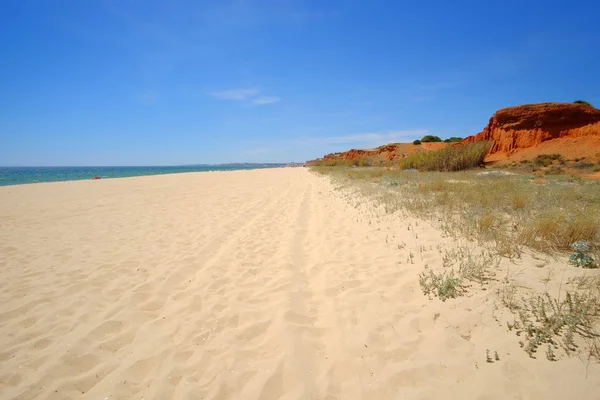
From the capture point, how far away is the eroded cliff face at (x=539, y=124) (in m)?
22.4

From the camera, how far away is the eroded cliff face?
22.4 m

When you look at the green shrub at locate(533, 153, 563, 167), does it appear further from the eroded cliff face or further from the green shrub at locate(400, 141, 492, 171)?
the green shrub at locate(400, 141, 492, 171)

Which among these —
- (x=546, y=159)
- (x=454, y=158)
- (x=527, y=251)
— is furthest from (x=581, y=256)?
(x=546, y=159)

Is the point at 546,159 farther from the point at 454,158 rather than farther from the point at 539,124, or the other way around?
the point at 454,158

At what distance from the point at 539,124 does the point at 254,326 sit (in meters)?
31.2

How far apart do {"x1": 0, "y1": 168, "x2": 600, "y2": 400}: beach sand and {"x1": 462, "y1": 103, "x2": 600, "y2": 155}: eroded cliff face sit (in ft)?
85.2

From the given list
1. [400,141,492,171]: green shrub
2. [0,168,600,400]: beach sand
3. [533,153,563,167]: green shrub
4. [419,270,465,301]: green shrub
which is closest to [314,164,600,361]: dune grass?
[419,270,465,301]: green shrub

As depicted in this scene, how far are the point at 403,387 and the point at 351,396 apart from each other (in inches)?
17.5

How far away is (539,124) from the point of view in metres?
23.7

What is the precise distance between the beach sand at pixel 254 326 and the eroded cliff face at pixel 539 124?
85.2ft

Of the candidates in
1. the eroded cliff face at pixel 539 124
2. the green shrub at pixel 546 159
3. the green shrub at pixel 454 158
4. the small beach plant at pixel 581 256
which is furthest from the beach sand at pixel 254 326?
the eroded cliff face at pixel 539 124

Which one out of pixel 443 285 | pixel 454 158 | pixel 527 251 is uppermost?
pixel 454 158

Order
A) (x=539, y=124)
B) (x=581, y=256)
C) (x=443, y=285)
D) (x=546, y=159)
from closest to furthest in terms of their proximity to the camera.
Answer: (x=443, y=285) → (x=581, y=256) → (x=546, y=159) → (x=539, y=124)

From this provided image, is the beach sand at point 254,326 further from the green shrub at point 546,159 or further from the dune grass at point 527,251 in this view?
the green shrub at point 546,159
